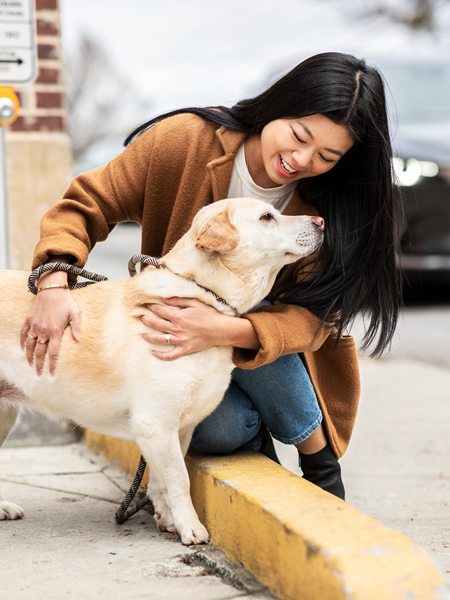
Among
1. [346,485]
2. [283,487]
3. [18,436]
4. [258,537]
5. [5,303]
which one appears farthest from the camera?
[18,436]

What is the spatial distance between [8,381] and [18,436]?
4.08 feet

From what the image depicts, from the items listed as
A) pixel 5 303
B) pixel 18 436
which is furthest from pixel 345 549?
pixel 18 436

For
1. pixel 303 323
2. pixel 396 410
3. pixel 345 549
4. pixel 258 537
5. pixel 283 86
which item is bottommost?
pixel 396 410

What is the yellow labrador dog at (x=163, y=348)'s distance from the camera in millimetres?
2014

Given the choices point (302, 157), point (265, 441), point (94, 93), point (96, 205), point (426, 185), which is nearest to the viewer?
point (302, 157)

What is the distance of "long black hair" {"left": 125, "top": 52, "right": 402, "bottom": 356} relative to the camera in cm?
224

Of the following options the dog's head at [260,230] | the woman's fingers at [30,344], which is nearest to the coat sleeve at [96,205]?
the woman's fingers at [30,344]

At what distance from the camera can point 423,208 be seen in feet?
19.3

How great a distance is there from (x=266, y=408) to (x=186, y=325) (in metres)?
0.57

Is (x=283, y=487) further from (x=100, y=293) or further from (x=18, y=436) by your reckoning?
(x=18, y=436)

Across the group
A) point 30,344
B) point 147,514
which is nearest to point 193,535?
point 147,514

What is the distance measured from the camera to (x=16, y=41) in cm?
304

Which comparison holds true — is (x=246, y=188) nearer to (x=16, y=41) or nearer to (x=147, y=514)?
(x=147, y=514)

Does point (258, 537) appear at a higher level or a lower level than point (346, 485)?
higher
